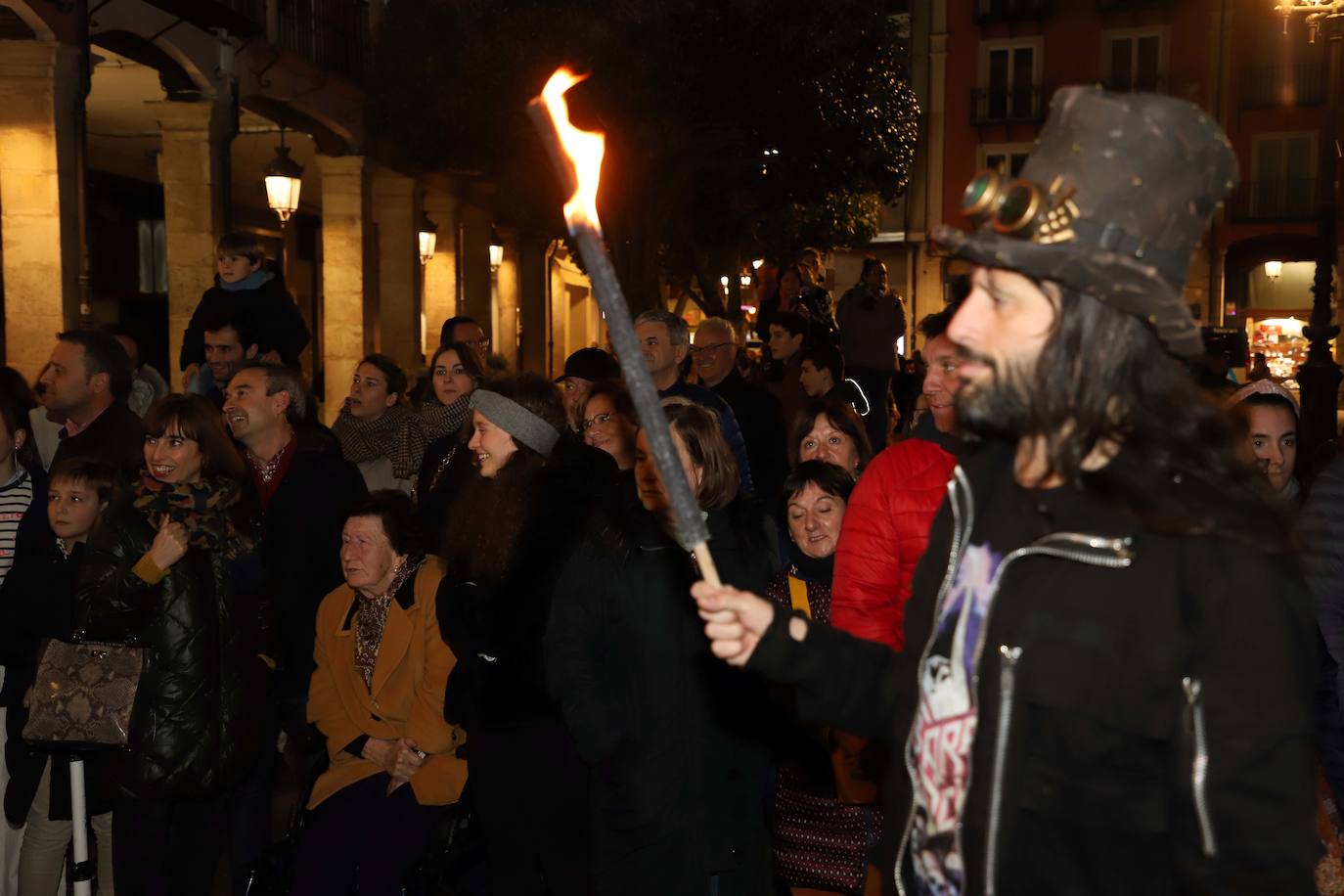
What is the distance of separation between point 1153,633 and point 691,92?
1538 centimetres

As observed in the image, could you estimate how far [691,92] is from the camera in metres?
16.5

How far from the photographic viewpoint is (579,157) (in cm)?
212

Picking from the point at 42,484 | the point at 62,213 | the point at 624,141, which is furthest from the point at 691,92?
the point at 42,484

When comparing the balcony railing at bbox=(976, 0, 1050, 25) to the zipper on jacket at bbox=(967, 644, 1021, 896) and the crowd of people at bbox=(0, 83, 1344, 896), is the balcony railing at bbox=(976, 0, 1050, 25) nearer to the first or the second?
the crowd of people at bbox=(0, 83, 1344, 896)

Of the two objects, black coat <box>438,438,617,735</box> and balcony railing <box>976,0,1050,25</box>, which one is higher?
balcony railing <box>976,0,1050,25</box>

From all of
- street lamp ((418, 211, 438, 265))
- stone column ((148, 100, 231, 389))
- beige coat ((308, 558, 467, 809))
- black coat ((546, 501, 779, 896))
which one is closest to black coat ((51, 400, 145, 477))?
beige coat ((308, 558, 467, 809))

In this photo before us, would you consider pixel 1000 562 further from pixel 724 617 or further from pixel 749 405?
pixel 749 405

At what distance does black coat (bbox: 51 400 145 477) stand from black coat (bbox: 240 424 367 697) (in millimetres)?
765

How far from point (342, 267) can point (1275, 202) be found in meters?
31.3

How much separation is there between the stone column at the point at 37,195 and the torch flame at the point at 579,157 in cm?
1019

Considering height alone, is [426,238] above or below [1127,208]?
above

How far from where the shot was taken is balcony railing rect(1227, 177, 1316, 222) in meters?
38.1

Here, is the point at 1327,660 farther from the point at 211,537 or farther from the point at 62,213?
the point at 62,213

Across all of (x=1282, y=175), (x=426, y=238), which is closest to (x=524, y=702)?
(x=426, y=238)
